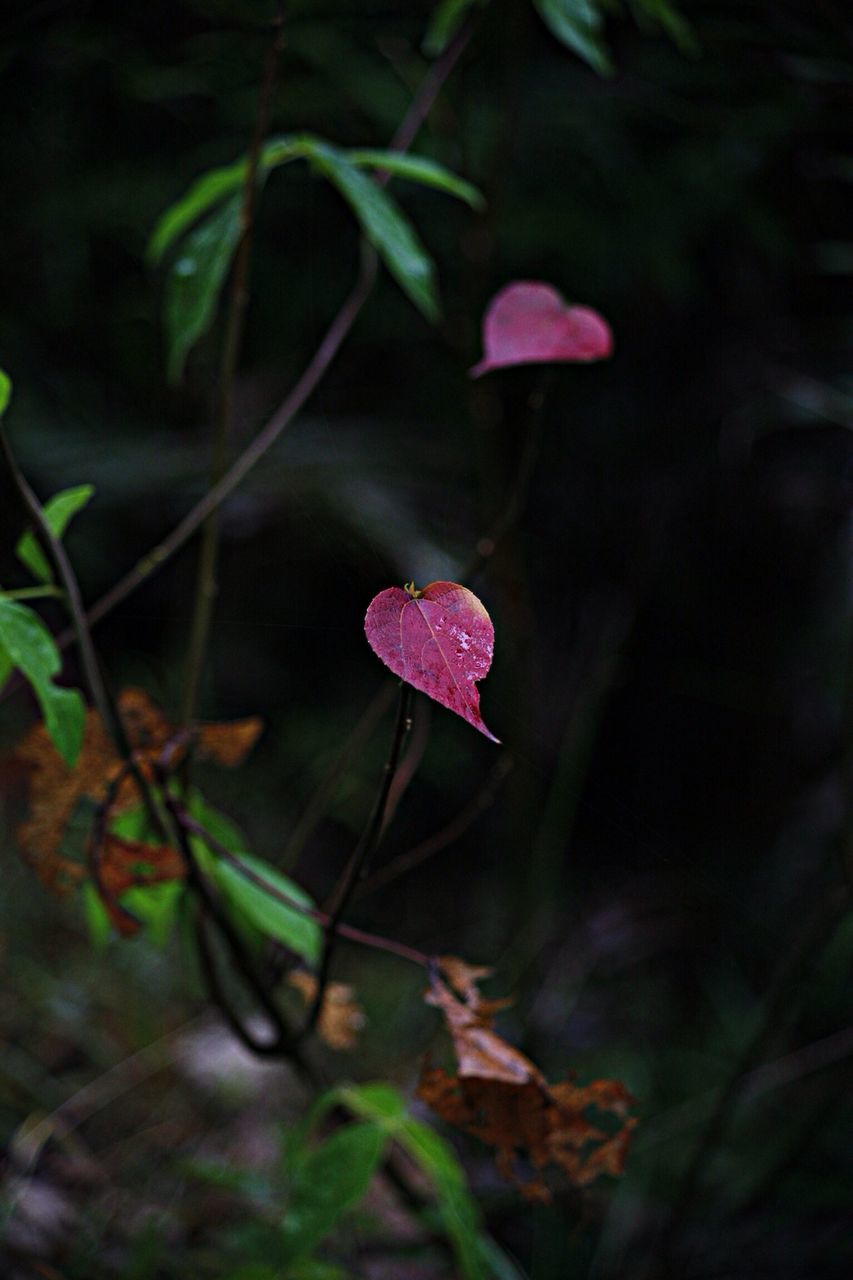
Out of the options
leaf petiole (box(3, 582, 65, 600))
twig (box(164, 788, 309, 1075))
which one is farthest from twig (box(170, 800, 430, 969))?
leaf petiole (box(3, 582, 65, 600))

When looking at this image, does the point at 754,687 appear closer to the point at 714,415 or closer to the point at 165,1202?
the point at 714,415

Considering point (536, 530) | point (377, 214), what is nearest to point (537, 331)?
point (377, 214)

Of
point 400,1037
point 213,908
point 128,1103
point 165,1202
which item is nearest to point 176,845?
point 213,908

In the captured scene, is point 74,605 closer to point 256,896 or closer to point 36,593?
point 36,593

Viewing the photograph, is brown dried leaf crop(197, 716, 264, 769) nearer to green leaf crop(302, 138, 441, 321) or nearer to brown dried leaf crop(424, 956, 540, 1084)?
brown dried leaf crop(424, 956, 540, 1084)

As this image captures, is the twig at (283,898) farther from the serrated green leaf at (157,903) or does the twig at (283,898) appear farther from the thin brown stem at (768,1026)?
the thin brown stem at (768,1026)

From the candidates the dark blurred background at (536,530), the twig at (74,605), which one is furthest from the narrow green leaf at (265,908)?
the dark blurred background at (536,530)
